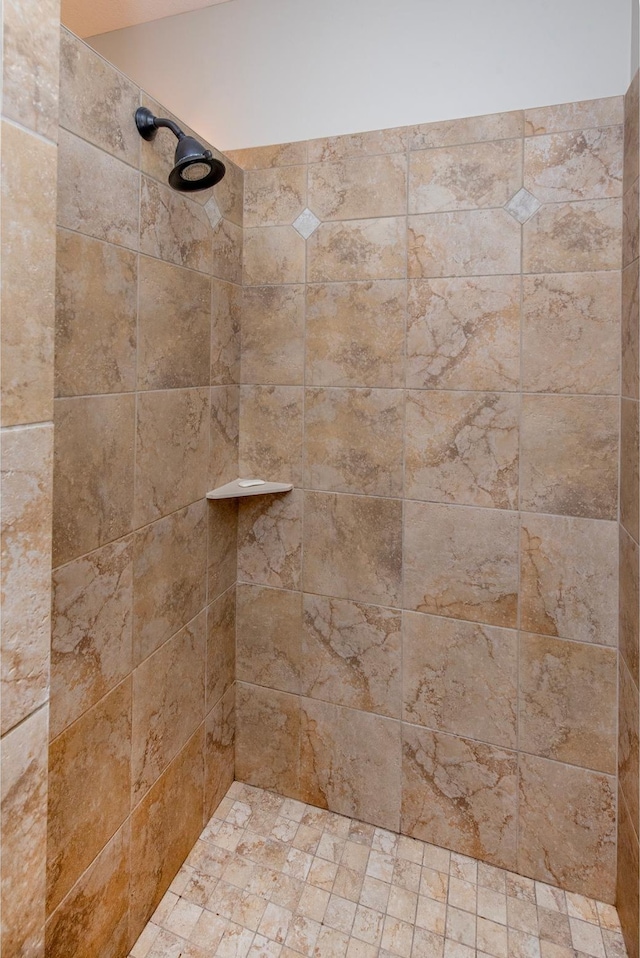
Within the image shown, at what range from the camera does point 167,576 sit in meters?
1.44

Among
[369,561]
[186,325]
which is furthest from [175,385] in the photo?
[369,561]

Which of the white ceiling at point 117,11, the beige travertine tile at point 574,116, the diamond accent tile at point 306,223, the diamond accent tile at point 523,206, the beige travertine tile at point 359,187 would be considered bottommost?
the diamond accent tile at point 523,206

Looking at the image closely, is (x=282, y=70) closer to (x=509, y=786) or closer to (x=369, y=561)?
(x=369, y=561)

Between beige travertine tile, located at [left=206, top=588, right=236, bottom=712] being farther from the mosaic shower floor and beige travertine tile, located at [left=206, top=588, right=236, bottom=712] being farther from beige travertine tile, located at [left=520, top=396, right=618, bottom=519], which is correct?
beige travertine tile, located at [left=520, top=396, right=618, bottom=519]

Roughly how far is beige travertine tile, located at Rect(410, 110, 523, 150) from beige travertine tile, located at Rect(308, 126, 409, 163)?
4 cm

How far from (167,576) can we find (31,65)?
1124 millimetres

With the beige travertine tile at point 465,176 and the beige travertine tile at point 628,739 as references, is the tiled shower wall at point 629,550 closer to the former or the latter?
the beige travertine tile at point 628,739

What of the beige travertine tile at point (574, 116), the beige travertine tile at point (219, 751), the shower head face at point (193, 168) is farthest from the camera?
the beige travertine tile at point (219, 751)

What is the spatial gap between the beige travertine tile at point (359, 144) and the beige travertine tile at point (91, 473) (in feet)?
3.25

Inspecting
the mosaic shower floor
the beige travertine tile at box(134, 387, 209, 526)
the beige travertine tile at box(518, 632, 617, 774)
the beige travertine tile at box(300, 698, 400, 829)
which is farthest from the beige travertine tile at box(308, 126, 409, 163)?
the mosaic shower floor

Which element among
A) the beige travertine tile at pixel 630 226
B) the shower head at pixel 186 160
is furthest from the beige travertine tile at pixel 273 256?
the beige travertine tile at pixel 630 226

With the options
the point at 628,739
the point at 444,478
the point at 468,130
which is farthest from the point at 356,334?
the point at 628,739

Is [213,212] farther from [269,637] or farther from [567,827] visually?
[567,827]

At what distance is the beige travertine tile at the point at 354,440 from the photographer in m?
1.61
